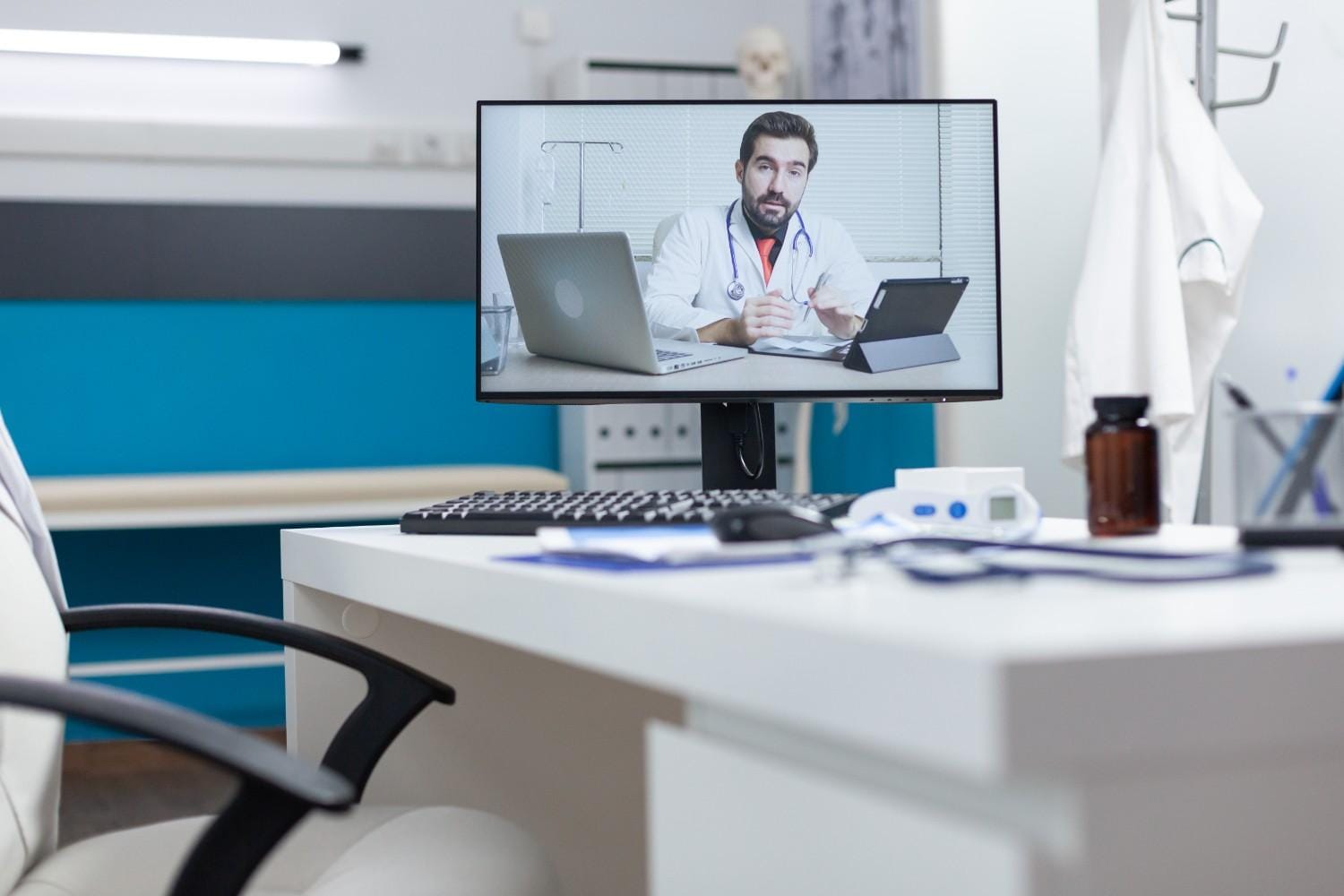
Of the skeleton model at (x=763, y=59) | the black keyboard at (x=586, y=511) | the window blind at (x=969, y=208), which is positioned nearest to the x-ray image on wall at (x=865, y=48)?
the skeleton model at (x=763, y=59)

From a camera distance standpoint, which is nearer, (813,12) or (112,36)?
(112,36)

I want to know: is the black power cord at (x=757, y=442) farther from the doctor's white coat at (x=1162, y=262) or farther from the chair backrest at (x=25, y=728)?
the doctor's white coat at (x=1162, y=262)

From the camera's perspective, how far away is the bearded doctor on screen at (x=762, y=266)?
1499mm

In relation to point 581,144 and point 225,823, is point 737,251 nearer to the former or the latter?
point 581,144

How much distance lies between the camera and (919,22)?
10.9 feet

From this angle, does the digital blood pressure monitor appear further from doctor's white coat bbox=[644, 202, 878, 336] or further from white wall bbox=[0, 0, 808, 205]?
white wall bbox=[0, 0, 808, 205]

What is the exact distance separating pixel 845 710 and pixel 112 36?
350cm

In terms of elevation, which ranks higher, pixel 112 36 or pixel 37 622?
pixel 112 36

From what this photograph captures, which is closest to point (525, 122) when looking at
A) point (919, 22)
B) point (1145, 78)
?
point (1145, 78)

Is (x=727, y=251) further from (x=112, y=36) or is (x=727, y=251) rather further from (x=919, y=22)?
(x=112, y=36)

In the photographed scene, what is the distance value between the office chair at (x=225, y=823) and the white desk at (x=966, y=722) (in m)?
0.20

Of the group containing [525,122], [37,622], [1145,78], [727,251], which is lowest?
[37,622]

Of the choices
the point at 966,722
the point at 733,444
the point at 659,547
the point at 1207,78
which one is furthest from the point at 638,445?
the point at 966,722

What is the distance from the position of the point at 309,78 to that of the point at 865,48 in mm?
1440
